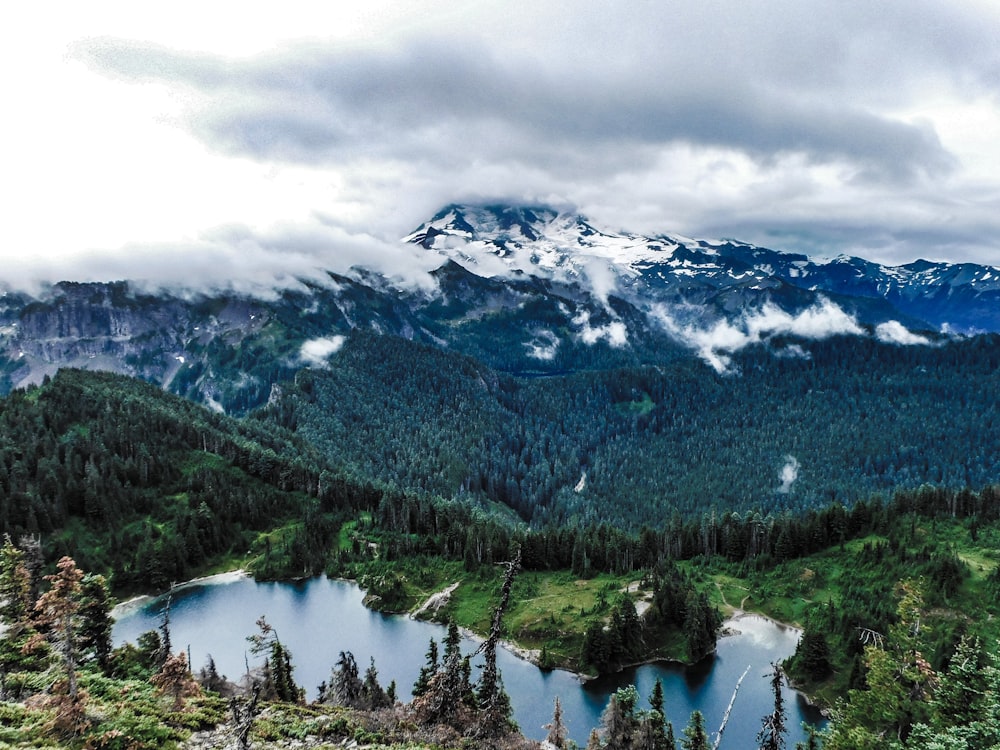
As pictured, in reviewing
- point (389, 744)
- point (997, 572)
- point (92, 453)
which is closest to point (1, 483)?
point (92, 453)

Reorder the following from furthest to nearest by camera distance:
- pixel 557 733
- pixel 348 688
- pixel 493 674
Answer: pixel 348 688 < pixel 557 733 < pixel 493 674

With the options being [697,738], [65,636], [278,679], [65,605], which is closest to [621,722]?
[697,738]

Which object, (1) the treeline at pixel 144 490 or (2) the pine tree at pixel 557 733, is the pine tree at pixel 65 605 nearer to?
(2) the pine tree at pixel 557 733

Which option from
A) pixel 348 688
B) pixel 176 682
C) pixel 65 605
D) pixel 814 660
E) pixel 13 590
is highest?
pixel 65 605

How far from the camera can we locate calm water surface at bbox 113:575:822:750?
302 ft

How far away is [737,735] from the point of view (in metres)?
85.4

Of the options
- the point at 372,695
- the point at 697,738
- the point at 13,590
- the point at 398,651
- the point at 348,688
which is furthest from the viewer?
the point at 398,651

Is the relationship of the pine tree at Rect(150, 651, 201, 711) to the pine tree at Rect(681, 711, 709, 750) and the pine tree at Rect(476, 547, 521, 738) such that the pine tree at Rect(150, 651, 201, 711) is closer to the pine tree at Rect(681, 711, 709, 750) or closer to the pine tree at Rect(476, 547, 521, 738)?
the pine tree at Rect(476, 547, 521, 738)

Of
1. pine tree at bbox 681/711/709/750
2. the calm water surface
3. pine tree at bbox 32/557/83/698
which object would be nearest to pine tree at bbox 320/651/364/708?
the calm water surface

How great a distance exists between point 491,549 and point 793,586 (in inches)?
2565

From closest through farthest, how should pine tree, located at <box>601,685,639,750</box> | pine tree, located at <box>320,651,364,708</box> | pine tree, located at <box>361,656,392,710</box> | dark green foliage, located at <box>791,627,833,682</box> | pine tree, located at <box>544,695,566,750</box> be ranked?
pine tree, located at <box>544,695,566,750</box>, pine tree, located at <box>601,685,639,750</box>, pine tree, located at <box>361,656,392,710</box>, pine tree, located at <box>320,651,364,708</box>, dark green foliage, located at <box>791,627,833,682</box>

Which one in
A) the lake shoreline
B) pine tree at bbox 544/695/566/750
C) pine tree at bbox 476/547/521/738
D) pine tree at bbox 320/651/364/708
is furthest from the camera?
the lake shoreline

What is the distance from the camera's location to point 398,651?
112 metres

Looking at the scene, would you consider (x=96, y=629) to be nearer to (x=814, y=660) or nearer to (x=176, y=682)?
(x=176, y=682)
